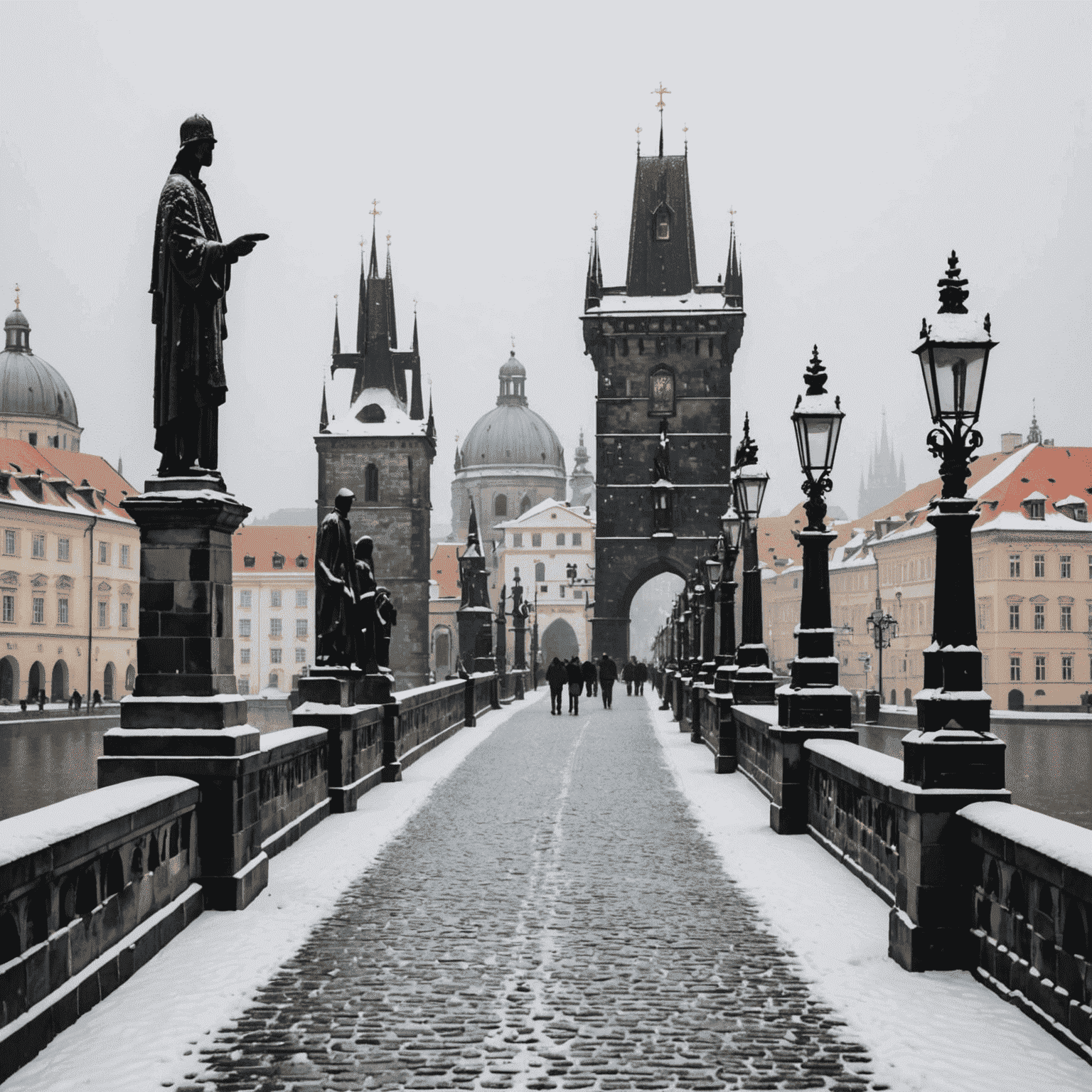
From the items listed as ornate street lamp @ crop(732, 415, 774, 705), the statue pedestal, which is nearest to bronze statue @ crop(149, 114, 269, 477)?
the statue pedestal

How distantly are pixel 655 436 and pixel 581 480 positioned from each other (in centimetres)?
7940

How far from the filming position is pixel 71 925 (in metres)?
5.66

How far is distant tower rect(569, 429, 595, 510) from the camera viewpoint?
142 metres

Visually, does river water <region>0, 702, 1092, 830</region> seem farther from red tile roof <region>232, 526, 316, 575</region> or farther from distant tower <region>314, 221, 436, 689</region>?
red tile roof <region>232, 526, 316, 575</region>

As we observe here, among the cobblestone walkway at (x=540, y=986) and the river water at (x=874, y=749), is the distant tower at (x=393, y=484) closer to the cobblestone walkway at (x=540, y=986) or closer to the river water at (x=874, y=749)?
the river water at (x=874, y=749)

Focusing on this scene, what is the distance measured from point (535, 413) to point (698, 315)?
211 ft

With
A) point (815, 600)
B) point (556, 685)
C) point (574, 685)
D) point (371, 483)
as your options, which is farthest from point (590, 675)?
point (371, 483)

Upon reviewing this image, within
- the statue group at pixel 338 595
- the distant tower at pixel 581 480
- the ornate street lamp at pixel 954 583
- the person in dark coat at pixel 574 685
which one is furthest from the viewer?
the distant tower at pixel 581 480

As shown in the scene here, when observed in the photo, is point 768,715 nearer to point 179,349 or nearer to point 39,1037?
point 179,349

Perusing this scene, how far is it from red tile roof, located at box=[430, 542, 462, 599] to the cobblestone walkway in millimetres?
100959

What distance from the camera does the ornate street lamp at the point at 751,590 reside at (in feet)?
50.9

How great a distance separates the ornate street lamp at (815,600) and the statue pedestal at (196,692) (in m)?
4.44

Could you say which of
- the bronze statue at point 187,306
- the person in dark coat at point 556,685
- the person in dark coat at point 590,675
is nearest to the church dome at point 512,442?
the person in dark coat at point 590,675

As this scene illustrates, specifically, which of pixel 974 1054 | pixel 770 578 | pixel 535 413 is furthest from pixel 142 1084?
pixel 535 413
